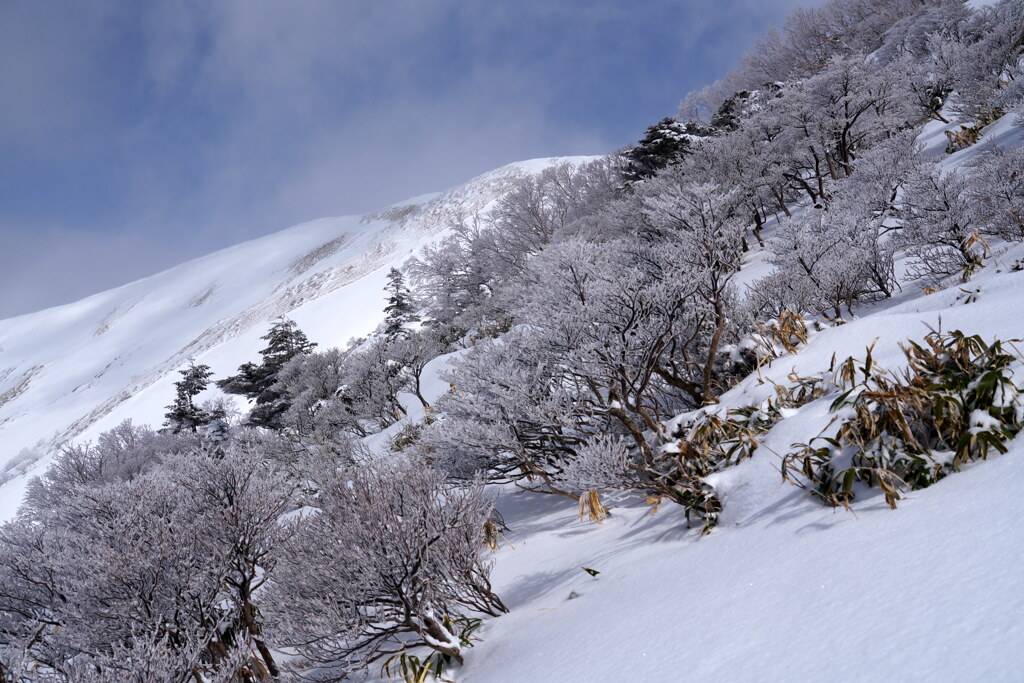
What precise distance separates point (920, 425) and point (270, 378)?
27.1 metres

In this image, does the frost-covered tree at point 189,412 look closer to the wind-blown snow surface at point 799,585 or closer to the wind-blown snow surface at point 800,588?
the wind-blown snow surface at point 799,585

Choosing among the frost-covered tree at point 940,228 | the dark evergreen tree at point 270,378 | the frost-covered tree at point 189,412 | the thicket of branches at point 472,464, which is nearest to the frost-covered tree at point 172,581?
the thicket of branches at point 472,464

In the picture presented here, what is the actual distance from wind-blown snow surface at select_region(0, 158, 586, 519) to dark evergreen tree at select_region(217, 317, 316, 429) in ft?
43.6

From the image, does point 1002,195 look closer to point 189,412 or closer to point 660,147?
point 660,147

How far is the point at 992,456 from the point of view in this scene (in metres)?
3.31

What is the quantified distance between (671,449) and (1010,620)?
4.23 meters

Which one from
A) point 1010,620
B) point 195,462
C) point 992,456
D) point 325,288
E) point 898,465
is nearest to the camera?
point 1010,620

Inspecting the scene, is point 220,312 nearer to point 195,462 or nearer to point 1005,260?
point 195,462

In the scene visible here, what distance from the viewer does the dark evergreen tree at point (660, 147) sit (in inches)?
965

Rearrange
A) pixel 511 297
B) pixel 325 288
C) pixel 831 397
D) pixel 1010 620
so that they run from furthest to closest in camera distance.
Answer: pixel 325 288 → pixel 511 297 → pixel 831 397 → pixel 1010 620

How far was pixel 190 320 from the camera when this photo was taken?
3920 inches

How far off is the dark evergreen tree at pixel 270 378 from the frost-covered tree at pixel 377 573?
824 inches

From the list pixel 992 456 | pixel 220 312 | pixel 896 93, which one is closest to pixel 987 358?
pixel 992 456

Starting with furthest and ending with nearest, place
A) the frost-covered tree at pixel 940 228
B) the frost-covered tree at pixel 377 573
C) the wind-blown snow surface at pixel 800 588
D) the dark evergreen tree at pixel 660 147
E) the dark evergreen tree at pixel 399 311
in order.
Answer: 1. the dark evergreen tree at pixel 399 311
2. the dark evergreen tree at pixel 660 147
3. the frost-covered tree at pixel 940 228
4. the frost-covered tree at pixel 377 573
5. the wind-blown snow surface at pixel 800 588
